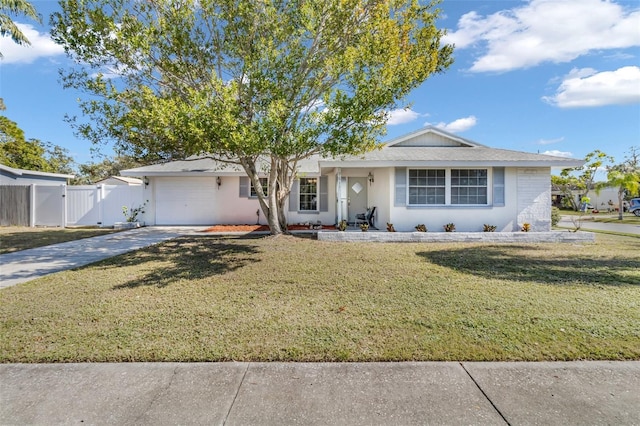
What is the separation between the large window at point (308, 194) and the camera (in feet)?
53.4

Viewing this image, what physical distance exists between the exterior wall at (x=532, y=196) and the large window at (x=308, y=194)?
8.74 m

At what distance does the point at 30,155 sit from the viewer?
2895cm

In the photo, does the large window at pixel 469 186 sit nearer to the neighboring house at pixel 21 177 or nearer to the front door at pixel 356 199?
the front door at pixel 356 199

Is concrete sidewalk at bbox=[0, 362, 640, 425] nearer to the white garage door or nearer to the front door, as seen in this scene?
the front door

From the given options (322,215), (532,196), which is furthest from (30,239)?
(532,196)

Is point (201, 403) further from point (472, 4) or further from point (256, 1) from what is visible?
point (472, 4)

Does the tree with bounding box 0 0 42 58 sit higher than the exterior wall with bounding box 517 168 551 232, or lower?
higher

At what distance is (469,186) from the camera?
1315 centimetres

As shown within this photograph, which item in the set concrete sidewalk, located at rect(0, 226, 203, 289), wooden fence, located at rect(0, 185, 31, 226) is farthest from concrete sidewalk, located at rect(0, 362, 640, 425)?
wooden fence, located at rect(0, 185, 31, 226)

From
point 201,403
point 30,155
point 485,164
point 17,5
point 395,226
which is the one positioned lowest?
point 201,403

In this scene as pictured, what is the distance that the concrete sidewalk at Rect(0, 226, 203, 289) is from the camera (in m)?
7.20

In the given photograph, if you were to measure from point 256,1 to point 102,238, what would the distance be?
10020 millimetres

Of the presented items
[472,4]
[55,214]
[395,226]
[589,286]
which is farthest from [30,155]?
[589,286]

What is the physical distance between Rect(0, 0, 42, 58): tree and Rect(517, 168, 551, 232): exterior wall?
69.1 feet
